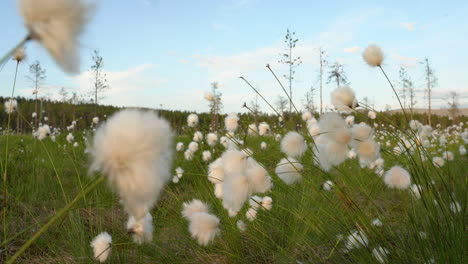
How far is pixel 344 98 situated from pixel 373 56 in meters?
0.36

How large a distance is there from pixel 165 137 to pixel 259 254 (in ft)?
5.88

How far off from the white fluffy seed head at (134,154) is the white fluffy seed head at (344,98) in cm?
134

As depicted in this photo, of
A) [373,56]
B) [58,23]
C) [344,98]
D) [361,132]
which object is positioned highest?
[373,56]

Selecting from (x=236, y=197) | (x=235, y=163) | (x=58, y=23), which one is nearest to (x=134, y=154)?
(x=58, y=23)

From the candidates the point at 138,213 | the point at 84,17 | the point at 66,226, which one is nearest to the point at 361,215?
the point at 138,213

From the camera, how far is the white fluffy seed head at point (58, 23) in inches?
31.9

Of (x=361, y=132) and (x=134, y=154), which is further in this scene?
(x=361, y=132)

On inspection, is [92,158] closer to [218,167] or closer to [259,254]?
[218,167]

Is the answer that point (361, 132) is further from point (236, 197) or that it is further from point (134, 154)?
point (134, 154)

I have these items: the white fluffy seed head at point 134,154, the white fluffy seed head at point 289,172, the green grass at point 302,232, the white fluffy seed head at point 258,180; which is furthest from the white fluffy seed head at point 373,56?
the white fluffy seed head at point 134,154

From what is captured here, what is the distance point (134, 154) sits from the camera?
73 centimetres

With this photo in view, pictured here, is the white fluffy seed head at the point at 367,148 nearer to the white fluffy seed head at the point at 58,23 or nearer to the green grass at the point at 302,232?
the green grass at the point at 302,232

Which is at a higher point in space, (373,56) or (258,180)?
(373,56)

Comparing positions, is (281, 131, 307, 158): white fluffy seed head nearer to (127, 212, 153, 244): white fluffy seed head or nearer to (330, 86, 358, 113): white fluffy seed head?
(330, 86, 358, 113): white fluffy seed head
